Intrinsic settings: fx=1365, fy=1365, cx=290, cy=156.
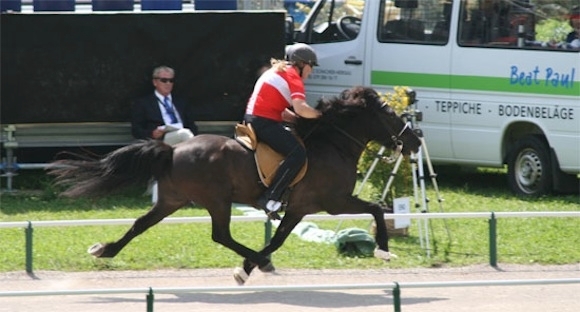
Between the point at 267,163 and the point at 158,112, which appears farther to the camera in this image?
the point at 158,112

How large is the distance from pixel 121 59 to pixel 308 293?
6.00 metres

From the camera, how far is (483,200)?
16625 millimetres

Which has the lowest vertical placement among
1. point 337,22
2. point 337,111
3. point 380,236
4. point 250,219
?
point 250,219

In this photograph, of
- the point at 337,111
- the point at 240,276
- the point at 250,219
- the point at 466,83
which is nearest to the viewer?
the point at 240,276

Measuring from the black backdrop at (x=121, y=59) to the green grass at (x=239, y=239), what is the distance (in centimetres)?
108

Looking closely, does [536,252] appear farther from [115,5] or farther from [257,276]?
[115,5]

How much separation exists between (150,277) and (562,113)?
6.18 metres

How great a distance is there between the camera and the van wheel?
16531 millimetres

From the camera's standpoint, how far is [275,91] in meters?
11.6

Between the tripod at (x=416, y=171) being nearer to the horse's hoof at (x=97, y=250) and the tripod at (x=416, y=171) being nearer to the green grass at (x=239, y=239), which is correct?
the green grass at (x=239, y=239)

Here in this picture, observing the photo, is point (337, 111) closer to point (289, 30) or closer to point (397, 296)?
point (397, 296)

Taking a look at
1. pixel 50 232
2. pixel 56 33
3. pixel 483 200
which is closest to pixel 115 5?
pixel 56 33

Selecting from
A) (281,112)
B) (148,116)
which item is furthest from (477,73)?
(281,112)

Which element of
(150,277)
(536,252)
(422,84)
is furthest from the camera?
(422,84)
